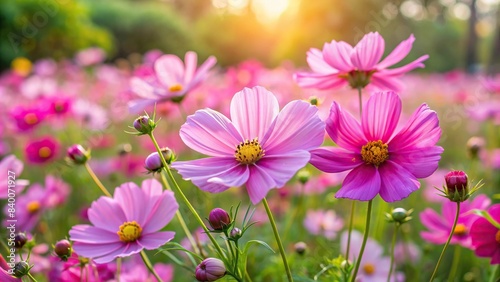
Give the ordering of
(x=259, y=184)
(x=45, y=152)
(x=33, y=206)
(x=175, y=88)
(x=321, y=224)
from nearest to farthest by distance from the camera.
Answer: (x=259, y=184), (x=175, y=88), (x=33, y=206), (x=321, y=224), (x=45, y=152)

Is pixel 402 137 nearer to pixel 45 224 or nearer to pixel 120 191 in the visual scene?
pixel 120 191

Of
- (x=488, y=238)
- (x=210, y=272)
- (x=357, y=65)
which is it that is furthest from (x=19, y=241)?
(x=488, y=238)

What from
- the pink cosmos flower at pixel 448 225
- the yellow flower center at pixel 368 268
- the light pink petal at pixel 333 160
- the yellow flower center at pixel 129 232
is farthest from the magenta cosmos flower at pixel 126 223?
the yellow flower center at pixel 368 268

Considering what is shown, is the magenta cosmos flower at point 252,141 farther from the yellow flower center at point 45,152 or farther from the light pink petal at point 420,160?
the yellow flower center at point 45,152

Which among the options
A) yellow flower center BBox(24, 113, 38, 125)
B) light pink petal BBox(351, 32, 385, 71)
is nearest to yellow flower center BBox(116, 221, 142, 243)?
light pink petal BBox(351, 32, 385, 71)

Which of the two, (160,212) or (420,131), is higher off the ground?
(420,131)

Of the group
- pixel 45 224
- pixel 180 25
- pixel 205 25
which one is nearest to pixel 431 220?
pixel 45 224

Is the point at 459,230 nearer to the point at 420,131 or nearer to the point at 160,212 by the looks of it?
the point at 420,131
